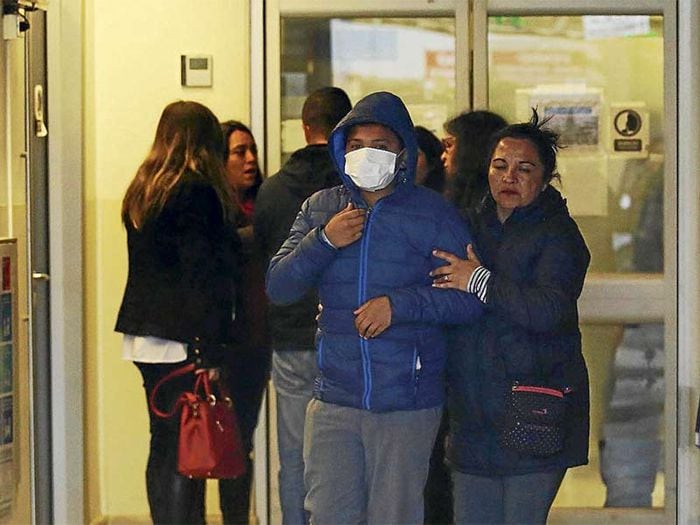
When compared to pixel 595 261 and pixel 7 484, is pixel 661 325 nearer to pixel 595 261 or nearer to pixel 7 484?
pixel 595 261

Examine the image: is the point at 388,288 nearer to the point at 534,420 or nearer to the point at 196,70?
the point at 534,420

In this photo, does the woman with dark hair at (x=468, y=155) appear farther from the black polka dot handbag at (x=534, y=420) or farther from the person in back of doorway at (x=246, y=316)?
the person in back of doorway at (x=246, y=316)

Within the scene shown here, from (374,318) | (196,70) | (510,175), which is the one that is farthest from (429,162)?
(196,70)

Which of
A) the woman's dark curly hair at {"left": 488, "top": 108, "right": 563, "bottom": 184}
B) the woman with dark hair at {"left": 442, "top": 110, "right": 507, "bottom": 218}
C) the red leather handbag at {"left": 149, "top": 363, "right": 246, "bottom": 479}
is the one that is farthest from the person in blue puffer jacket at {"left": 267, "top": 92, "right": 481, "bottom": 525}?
the red leather handbag at {"left": 149, "top": 363, "right": 246, "bottom": 479}

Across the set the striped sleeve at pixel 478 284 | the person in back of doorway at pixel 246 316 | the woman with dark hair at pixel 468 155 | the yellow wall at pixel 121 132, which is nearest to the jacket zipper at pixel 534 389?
the striped sleeve at pixel 478 284

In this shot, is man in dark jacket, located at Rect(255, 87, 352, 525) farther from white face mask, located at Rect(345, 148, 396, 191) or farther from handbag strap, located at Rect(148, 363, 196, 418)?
white face mask, located at Rect(345, 148, 396, 191)

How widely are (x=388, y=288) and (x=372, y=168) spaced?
1.11ft

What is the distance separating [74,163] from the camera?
4750 millimetres

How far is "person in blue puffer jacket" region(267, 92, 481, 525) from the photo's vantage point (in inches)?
148

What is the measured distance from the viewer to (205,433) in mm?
4430

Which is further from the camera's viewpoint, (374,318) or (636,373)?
(636,373)

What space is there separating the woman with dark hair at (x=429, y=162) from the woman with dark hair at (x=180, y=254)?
66cm

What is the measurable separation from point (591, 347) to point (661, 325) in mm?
261

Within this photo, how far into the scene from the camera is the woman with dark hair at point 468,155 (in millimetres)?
4086
